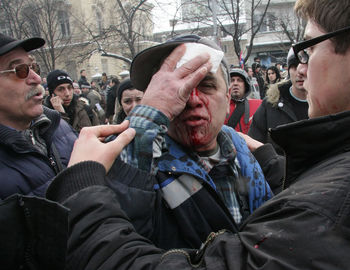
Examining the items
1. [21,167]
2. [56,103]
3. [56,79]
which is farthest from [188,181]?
[56,79]

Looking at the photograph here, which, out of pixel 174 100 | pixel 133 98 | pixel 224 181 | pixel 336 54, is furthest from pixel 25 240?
pixel 133 98

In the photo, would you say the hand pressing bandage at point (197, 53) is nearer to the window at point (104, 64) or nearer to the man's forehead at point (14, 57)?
the man's forehead at point (14, 57)

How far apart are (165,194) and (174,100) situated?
45cm

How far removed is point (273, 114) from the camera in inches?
153

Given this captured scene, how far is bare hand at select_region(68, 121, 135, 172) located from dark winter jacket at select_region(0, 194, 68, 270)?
23cm

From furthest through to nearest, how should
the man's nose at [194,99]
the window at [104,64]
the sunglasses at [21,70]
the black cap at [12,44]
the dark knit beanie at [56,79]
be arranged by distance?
the window at [104,64] → the dark knit beanie at [56,79] → the sunglasses at [21,70] → the black cap at [12,44] → the man's nose at [194,99]

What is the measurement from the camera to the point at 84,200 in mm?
1067

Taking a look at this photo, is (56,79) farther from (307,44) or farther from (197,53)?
(307,44)

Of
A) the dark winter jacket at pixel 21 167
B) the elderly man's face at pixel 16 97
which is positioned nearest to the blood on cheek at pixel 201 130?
the dark winter jacket at pixel 21 167

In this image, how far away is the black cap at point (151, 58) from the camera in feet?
5.20

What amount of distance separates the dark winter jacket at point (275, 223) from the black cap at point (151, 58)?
2.33 feet

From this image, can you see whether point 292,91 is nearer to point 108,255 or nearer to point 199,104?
point 199,104

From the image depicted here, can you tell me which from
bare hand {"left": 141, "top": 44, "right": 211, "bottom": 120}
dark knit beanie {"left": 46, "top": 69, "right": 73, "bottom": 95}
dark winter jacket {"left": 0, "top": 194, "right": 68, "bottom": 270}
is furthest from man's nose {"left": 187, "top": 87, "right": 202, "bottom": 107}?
dark knit beanie {"left": 46, "top": 69, "right": 73, "bottom": 95}

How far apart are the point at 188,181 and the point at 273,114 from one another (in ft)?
8.88
